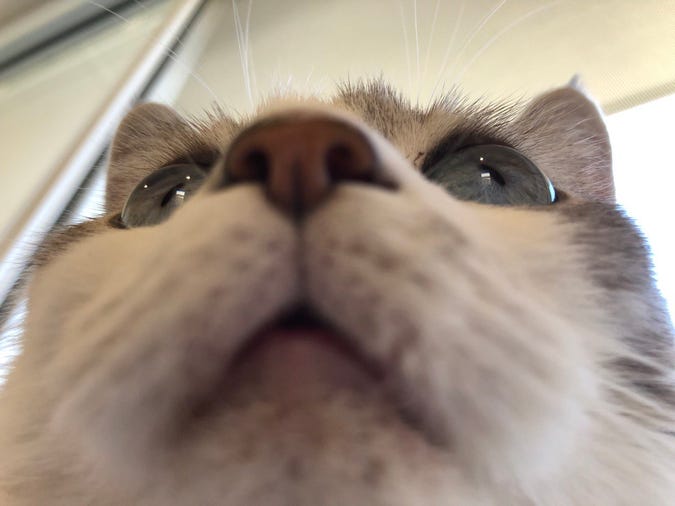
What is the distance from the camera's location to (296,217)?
0.30 meters

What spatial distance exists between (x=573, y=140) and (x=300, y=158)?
586 millimetres

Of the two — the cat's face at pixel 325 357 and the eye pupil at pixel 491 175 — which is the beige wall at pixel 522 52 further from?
the cat's face at pixel 325 357

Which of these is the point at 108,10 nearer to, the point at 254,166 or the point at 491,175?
the point at 491,175

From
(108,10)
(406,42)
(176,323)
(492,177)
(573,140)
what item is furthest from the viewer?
(108,10)

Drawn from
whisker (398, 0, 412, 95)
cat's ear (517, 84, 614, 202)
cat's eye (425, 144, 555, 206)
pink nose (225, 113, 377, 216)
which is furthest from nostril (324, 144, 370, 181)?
whisker (398, 0, 412, 95)

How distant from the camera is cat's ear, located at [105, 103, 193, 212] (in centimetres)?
80

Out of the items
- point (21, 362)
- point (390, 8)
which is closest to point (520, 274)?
point (21, 362)

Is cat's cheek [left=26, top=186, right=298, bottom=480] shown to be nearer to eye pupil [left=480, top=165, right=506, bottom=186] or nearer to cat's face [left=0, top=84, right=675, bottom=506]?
cat's face [left=0, top=84, right=675, bottom=506]

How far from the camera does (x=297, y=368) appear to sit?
11.4 inches

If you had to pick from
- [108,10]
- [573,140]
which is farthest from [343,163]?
[108,10]

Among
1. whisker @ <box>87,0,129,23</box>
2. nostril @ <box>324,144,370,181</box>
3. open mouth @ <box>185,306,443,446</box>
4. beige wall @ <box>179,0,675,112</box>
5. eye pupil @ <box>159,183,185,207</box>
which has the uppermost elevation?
whisker @ <box>87,0,129,23</box>

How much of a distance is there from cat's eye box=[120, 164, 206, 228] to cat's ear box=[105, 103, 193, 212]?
158 mm

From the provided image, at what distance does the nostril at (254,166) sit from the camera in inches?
13.4

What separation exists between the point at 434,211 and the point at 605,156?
0.56m
